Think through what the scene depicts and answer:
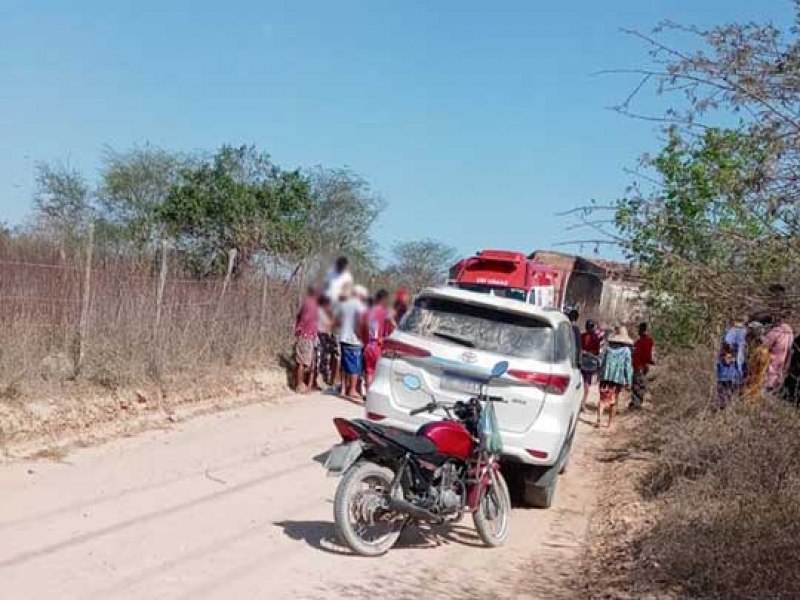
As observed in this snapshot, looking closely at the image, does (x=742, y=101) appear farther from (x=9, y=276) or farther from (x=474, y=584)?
(x=9, y=276)

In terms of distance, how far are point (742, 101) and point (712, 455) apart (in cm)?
515

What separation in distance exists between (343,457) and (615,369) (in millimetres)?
8056

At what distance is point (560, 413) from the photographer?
299 inches

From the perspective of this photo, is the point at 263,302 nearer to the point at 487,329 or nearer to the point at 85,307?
the point at 85,307

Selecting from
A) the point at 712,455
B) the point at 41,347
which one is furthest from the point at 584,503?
the point at 41,347

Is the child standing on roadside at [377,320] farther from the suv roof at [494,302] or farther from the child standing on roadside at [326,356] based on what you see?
the child standing on roadside at [326,356]

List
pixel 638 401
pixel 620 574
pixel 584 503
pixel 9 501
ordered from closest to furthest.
Result: pixel 620 574 → pixel 9 501 → pixel 584 503 → pixel 638 401

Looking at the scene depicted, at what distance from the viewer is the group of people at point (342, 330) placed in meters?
5.80

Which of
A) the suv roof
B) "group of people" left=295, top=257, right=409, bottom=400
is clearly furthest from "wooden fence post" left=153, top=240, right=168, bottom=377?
the suv roof

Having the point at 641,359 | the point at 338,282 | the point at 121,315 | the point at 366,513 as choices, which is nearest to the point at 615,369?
the point at 641,359

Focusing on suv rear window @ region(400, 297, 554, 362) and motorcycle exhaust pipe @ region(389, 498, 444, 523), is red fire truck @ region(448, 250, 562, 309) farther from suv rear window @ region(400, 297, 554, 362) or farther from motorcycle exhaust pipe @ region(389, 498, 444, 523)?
motorcycle exhaust pipe @ region(389, 498, 444, 523)

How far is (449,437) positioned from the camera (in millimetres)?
6641

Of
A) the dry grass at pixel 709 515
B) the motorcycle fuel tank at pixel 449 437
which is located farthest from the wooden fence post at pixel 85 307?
the dry grass at pixel 709 515

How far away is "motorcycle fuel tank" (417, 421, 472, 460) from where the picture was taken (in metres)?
6.56
